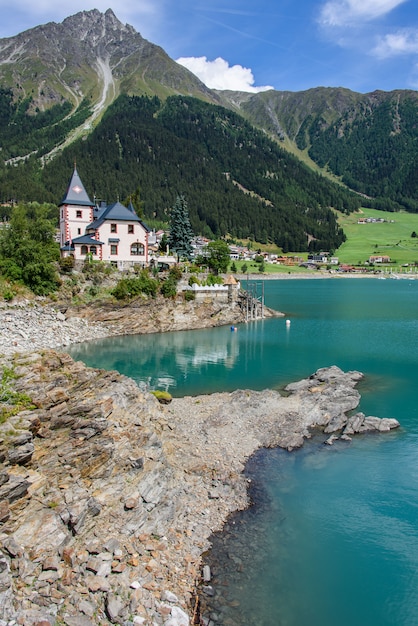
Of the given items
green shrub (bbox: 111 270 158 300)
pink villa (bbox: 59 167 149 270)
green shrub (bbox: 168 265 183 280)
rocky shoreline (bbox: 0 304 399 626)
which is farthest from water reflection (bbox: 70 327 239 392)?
pink villa (bbox: 59 167 149 270)

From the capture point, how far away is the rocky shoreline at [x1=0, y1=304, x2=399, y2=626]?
14.1 m

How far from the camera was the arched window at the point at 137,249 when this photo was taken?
68.0 meters

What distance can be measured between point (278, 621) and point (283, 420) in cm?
1567

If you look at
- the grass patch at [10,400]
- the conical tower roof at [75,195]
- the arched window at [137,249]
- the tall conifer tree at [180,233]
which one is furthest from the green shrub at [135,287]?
the grass patch at [10,400]

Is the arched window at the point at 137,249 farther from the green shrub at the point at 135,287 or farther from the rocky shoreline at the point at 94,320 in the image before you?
the rocky shoreline at the point at 94,320

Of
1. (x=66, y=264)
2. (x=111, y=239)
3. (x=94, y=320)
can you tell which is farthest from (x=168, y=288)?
(x=66, y=264)

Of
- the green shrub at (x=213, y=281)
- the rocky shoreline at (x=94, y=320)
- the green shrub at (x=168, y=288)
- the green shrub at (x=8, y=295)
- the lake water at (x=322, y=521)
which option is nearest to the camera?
the lake water at (x=322, y=521)

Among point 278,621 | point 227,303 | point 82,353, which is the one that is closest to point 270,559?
point 278,621

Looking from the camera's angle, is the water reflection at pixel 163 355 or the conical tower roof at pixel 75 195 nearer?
the water reflection at pixel 163 355

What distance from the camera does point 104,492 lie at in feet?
59.3

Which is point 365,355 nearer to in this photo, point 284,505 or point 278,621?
point 284,505

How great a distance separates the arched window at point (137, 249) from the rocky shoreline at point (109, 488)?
1661 inches

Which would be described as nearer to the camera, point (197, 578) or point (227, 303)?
point (197, 578)

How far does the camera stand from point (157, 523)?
17.7 m
